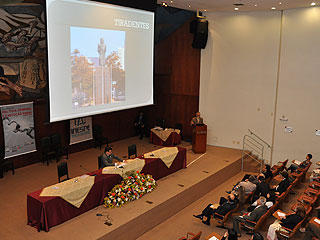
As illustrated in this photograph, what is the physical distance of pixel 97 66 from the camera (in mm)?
9719

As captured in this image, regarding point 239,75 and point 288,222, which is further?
point 239,75

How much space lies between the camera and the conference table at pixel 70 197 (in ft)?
23.3

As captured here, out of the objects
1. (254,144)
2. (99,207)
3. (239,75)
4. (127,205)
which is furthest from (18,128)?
(254,144)

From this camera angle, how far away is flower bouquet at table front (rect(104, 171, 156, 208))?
8273 mm

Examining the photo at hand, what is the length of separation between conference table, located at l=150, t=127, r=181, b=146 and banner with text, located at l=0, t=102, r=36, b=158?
4639mm

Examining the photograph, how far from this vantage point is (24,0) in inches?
385

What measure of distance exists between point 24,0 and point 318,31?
30.4ft

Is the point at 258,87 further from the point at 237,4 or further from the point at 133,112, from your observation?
the point at 133,112

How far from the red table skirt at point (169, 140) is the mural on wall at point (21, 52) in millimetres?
4742

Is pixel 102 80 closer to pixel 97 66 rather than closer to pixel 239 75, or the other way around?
pixel 97 66

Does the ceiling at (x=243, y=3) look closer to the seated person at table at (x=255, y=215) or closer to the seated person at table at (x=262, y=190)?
the seated person at table at (x=262, y=190)

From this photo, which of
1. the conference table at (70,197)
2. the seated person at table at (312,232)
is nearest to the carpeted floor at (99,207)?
the conference table at (70,197)

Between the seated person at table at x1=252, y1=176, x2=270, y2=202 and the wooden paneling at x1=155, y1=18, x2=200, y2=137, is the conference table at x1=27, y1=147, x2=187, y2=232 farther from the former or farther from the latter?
the wooden paneling at x1=155, y1=18, x2=200, y2=137

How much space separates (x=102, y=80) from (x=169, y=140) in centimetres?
437
